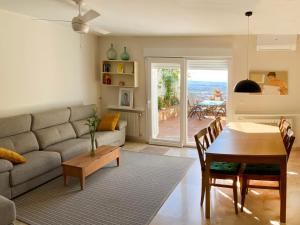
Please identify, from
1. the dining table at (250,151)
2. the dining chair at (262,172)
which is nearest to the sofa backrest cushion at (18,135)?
the dining table at (250,151)

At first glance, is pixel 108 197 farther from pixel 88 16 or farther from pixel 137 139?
pixel 137 139

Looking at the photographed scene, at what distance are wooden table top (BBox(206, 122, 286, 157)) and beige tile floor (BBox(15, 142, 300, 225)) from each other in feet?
2.42

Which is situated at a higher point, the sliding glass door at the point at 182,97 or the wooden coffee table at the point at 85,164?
the sliding glass door at the point at 182,97

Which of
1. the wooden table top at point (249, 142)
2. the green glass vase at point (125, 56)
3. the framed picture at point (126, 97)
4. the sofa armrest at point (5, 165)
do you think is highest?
the green glass vase at point (125, 56)

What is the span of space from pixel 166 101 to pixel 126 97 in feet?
3.09

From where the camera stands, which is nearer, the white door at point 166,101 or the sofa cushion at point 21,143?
the sofa cushion at point 21,143

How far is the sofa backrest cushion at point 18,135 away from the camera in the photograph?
4.50m

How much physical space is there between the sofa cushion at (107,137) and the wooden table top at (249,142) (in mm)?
2311

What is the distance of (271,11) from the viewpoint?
396 cm

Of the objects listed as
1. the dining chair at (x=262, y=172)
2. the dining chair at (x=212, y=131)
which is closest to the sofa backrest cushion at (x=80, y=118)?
the dining chair at (x=212, y=131)

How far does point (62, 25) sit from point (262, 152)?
445 centimetres

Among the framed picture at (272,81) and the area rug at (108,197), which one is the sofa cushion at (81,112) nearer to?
the area rug at (108,197)

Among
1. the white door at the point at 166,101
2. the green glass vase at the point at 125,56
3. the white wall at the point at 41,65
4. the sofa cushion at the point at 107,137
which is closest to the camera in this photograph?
the white wall at the point at 41,65

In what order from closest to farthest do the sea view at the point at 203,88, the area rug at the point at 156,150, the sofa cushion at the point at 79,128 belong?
the sofa cushion at the point at 79,128 < the area rug at the point at 156,150 < the sea view at the point at 203,88
